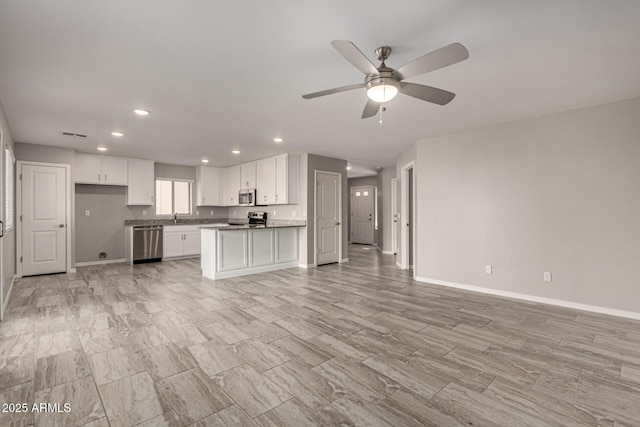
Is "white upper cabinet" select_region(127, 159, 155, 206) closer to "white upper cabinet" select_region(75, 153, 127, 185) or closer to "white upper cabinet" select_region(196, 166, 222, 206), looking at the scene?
→ "white upper cabinet" select_region(75, 153, 127, 185)

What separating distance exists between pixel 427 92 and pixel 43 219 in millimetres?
6748

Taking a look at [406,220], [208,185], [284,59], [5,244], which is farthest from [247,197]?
[284,59]

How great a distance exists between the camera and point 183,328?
304cm

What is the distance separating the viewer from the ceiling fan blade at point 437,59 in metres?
1.71

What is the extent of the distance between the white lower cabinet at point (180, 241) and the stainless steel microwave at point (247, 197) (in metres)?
1.24

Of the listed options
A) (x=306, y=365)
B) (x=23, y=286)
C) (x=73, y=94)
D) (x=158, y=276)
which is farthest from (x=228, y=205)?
(x=306, y=365)

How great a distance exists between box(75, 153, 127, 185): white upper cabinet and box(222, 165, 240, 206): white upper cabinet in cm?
232

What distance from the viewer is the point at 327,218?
665 cm

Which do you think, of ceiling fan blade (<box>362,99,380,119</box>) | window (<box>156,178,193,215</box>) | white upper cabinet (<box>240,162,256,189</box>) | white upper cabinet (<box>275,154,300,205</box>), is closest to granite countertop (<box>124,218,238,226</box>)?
window (<box>156,178,193,215</box>)

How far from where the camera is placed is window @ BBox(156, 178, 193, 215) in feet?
25.3

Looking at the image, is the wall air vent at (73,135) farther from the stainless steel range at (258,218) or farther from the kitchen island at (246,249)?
the stainless steel range at (258,218)

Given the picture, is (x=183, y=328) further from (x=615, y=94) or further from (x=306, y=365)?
(x=615, y=94)

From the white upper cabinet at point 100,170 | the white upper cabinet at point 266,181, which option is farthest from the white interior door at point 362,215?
the white upper cabinet at point 100,170

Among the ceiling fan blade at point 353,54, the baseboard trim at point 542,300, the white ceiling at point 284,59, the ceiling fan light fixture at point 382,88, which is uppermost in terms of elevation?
the white ceiling at point 284,59
